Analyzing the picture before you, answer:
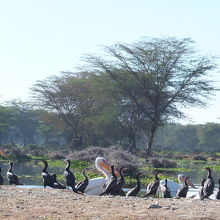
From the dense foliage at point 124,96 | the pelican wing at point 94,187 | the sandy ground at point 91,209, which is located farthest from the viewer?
the dense foliage at point 124,96

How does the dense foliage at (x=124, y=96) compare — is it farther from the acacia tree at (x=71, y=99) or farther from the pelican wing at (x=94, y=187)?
the pelican wing at (x=94, y=187)

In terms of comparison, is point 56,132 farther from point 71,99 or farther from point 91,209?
point 91,209

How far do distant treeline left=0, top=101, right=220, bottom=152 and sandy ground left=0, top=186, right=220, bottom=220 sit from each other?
46993mm

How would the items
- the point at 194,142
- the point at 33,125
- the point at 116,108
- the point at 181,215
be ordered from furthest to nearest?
the point at 194,142 → the point at 33,125 → the point at 116,108 → the point at 181,215

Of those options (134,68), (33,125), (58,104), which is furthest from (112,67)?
(33,125)

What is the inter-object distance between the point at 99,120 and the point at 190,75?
11.3m

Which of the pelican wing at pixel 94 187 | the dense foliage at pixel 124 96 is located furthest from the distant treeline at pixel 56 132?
the pelican wing at pixel 94 187

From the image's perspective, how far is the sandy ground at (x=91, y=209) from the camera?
9992 millimetres

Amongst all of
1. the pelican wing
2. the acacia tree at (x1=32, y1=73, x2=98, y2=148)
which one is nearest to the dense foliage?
the acacia tree at (x1=32, y1=73, x2=98, y2=148)

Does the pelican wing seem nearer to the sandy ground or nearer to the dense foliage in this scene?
the sandy ground

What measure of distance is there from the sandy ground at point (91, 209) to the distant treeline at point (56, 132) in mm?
46993

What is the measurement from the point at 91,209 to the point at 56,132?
7023cm

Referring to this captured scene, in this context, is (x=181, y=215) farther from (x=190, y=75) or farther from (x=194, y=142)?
(x=194, y=142)

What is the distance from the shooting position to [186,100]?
4538cm
